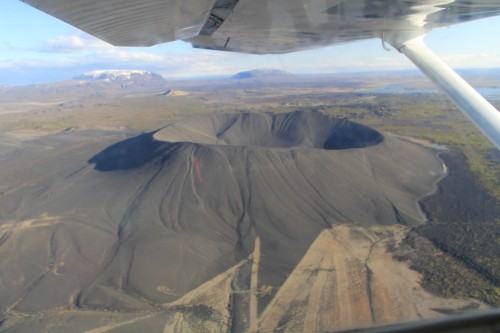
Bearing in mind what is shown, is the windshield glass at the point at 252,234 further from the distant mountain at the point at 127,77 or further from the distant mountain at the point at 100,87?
the distant mountain at the point at 127,77

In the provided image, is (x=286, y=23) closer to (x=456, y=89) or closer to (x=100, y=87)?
(x=456, y=89)

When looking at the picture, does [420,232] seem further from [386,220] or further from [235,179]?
[235,179]

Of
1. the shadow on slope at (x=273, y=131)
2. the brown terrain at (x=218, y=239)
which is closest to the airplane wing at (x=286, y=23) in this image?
the brown terrain at (x=218, y=239)

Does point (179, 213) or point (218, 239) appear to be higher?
point (179, 213)

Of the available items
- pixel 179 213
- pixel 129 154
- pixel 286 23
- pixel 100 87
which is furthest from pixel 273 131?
pixel 100 87

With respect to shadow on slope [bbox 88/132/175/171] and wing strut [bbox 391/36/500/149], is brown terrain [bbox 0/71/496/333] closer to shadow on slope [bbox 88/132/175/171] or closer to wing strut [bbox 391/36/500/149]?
shadow on slope [bbox 88/132/175/171]

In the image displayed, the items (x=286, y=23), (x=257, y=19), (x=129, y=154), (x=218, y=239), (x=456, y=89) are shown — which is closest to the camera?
(x=257, y=19)
